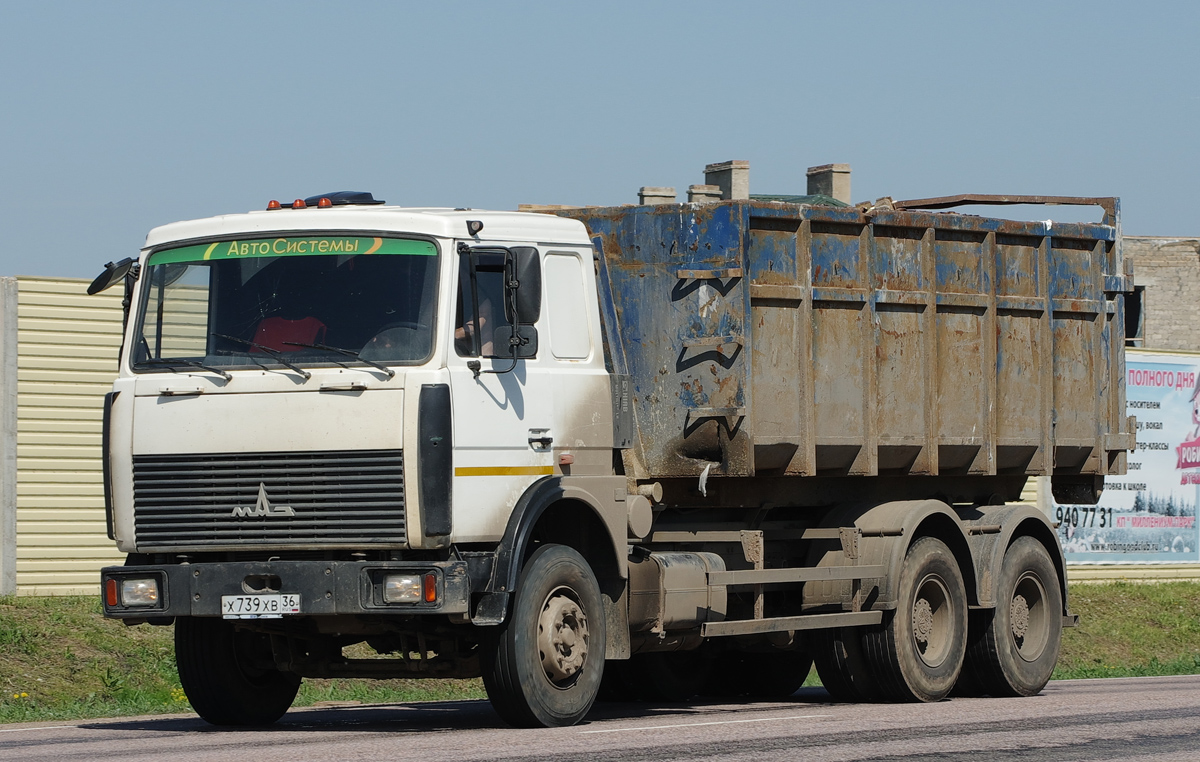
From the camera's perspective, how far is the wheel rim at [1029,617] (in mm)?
14820

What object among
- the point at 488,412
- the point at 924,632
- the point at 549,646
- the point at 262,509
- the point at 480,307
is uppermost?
the point at 480,307

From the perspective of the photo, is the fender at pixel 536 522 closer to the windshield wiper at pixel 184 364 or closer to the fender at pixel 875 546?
the windshield wiper at pixel 184 364

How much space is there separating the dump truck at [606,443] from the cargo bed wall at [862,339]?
25 mm

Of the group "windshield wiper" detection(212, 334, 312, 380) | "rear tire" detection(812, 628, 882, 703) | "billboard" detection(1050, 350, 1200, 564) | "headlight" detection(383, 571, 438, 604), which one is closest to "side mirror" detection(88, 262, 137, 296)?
"windshield wiper" detection(212, 334, 312, 380)

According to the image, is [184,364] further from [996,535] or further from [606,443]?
[996,535]

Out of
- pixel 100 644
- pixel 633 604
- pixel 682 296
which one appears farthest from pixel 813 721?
pixel 100 644

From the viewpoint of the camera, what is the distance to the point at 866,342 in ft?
43.6

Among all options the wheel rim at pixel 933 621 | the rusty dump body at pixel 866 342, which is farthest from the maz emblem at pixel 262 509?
the wheel rim at pixel 933 621

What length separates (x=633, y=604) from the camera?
11.7 m

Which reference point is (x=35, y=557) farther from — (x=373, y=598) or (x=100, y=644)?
(x=373, y=598)

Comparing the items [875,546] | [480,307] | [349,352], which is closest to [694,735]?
[480,307]

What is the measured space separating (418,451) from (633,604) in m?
2.43

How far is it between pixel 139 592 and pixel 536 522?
7.56 ft

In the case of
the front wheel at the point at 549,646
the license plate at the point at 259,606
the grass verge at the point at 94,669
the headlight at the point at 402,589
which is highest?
the headlight at the point at 402,589
